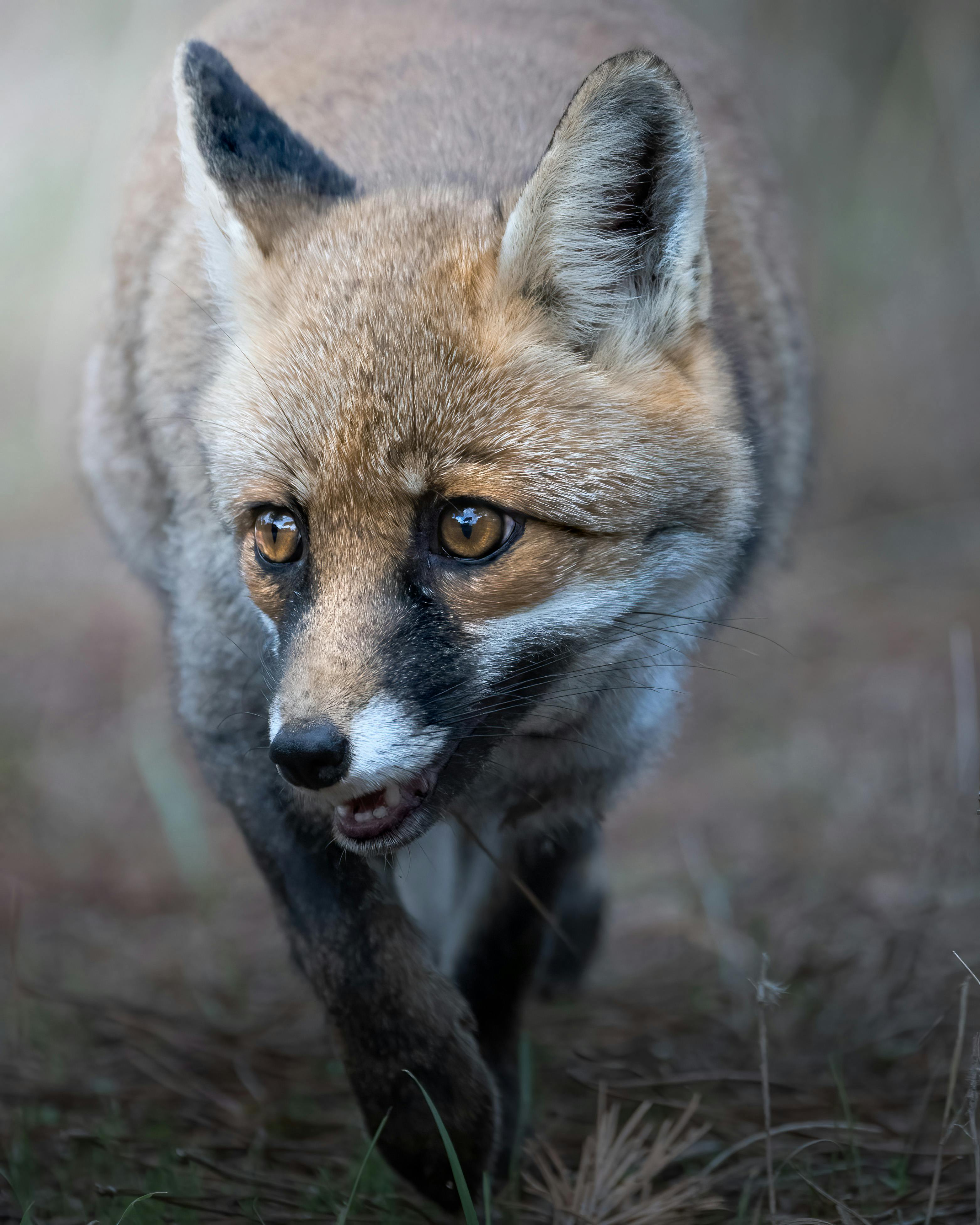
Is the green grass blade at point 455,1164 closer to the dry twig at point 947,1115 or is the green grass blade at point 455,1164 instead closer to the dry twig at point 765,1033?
the dry twig at point 765,1033

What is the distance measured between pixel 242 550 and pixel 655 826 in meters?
4.00

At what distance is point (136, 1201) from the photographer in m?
2.38

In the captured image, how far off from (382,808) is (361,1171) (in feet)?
2.56

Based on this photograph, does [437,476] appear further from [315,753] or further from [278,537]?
[315,753]

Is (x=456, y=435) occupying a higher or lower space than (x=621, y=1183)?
higher

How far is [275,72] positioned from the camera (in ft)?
12.4

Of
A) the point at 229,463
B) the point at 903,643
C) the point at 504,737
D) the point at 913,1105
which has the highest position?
the point at 229,463

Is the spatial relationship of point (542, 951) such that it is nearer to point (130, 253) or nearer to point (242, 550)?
point (242, 550)

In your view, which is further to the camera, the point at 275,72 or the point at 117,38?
the point at 117,38

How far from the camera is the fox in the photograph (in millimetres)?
2441

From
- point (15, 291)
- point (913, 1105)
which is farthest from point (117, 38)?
point (913, 1105)

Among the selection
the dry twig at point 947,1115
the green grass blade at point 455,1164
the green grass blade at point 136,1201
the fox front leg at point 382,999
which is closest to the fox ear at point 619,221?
the fox front leg at point 382,999

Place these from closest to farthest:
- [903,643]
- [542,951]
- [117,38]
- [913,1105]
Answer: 1. [913,1105]
2. [542,951]
3. [117,38]
4. [903,643]

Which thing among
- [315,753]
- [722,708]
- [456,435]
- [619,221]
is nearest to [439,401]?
[456,435]
